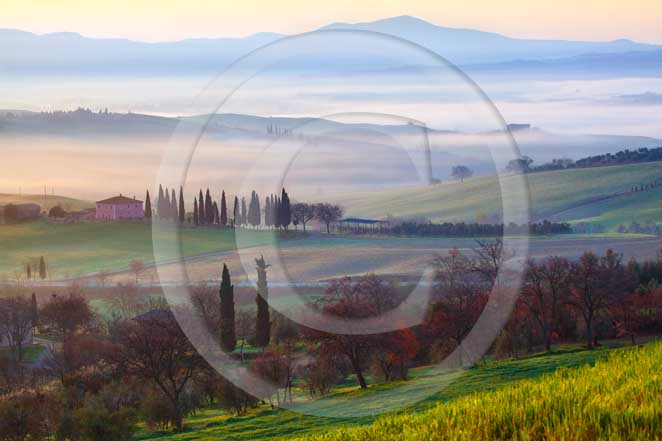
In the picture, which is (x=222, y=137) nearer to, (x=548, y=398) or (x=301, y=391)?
(x=548, y=398)

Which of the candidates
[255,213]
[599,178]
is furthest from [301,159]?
[599,178]

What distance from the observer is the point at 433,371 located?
A: 43.4 m

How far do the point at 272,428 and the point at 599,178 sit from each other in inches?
4536

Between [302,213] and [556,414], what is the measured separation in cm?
1991

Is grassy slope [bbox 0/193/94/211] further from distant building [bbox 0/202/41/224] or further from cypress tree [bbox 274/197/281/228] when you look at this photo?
cypress tree [bbox 274/197/281/228]

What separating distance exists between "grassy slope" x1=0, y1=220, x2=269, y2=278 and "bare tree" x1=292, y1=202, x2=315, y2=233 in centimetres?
10427

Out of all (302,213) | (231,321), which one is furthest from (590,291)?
(302,213)

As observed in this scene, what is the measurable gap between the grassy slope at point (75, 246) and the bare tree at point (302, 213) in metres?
104

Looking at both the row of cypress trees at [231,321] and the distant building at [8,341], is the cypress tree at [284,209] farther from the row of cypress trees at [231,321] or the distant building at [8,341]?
the distant building at [8,341]

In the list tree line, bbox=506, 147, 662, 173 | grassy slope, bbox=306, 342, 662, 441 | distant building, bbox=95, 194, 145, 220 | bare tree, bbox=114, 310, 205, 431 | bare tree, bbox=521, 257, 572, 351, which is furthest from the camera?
distant building, bbox=95, 194, 145, 220

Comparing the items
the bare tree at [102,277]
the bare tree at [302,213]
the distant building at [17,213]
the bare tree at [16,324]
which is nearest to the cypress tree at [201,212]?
the bare tree at [16,324]

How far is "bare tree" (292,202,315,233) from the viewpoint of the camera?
91.1 feet

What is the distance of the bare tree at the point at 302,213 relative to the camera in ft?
91.1

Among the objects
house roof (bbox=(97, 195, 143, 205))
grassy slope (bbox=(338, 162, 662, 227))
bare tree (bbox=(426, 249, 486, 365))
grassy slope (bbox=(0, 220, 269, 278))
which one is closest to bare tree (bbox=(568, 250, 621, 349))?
bare tree (bbox=(426, 249, 486, 365))
